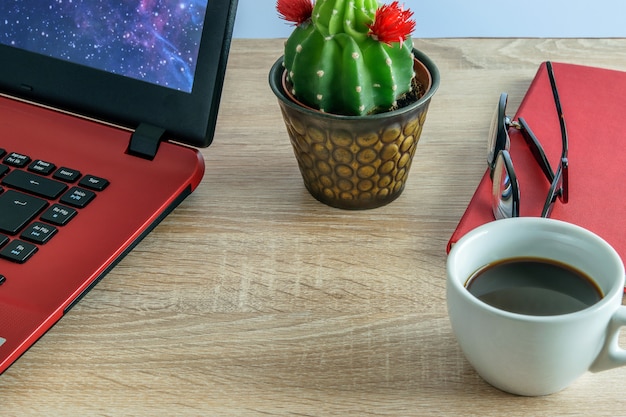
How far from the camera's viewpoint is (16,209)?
2.04ft

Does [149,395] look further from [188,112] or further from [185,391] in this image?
[188,112]

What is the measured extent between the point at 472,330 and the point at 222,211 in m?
0.29

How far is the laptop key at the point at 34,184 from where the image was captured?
0.64 meters

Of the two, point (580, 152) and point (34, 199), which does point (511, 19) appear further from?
point (34, 199)

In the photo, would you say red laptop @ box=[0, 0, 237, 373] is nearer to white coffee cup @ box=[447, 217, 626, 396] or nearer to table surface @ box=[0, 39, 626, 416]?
table surface @ box=[0, 39, 626, 416]

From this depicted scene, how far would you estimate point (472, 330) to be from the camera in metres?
0.47

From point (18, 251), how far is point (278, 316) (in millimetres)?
197

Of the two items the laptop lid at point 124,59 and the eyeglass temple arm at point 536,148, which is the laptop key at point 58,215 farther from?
the eyeglass temple arm at point 536,148

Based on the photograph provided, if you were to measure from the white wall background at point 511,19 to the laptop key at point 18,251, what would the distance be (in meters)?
1.03

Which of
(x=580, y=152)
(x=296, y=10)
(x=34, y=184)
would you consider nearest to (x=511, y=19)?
(x=580, y=152)

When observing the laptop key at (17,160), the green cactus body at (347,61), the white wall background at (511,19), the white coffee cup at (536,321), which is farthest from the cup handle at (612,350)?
the white wall background at (511,19)

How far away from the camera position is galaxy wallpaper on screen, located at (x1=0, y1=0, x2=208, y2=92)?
670 millimetres

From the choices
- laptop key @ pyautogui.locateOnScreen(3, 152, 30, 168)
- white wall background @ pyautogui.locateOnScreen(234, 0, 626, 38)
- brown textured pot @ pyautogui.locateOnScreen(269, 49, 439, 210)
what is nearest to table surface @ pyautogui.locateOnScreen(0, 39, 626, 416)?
brown textured pot @ pyautogui.locateOnScreen(269, 49, 439, 210)

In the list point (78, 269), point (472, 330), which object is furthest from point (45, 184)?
Result: point (472, 330)
